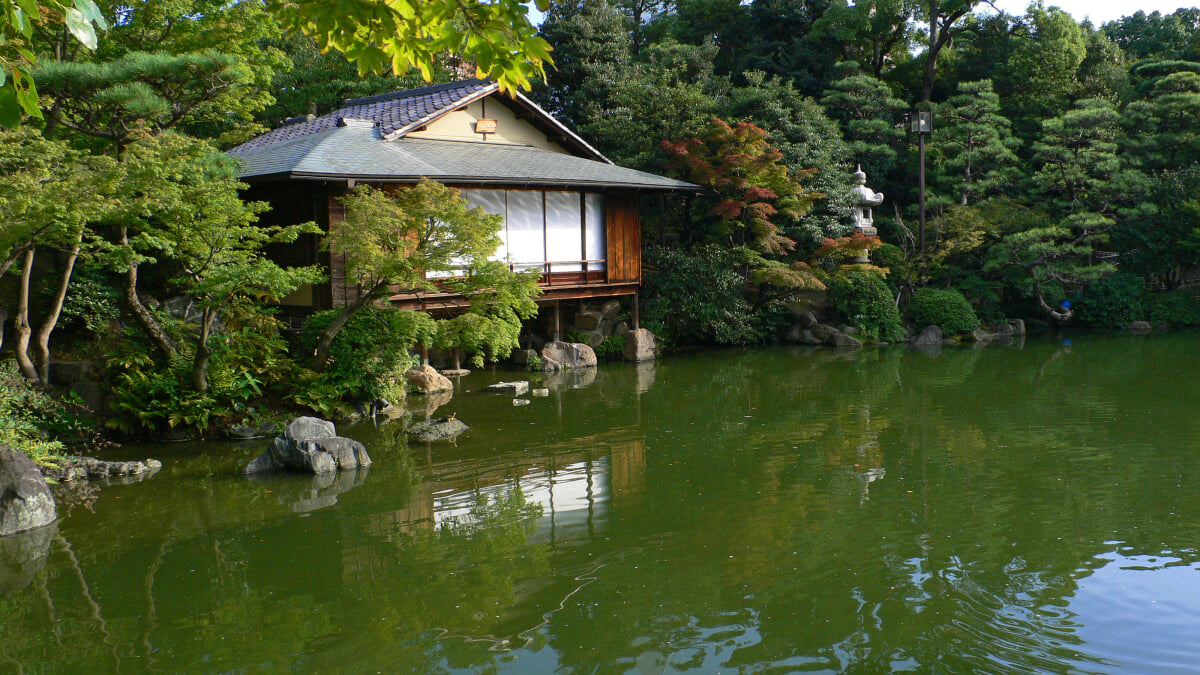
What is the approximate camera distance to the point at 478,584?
20.9ft

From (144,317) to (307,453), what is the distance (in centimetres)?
328

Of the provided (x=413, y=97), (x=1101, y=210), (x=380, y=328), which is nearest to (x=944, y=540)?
(x=380, y=328)

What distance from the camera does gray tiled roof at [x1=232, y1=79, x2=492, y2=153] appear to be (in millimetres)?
16359

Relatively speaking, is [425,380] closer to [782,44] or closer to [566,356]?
[566,356]

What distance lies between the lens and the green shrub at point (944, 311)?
2083cm

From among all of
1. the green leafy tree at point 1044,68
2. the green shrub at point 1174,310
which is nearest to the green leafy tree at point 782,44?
the green leafy tree at point 1044,68

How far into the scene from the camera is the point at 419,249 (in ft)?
38.7

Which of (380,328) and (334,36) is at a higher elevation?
(334,36)

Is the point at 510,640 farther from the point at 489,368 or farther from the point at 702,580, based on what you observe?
the point at 489,368

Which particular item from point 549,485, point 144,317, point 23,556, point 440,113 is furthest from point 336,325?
point 440,113

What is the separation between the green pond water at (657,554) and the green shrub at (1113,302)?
1167cm

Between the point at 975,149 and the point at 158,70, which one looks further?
the point at 975,149

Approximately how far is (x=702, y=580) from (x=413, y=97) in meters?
14.0

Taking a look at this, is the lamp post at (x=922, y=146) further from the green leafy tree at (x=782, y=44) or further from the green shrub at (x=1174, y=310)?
the green shrub at (x=1174, y=310)
